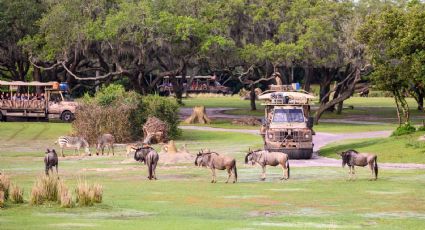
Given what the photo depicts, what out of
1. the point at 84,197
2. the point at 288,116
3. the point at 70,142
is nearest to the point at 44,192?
the point at 84,197

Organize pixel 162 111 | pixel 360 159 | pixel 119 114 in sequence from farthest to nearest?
pixel 162 111 < pixel 119 114 < pixel 360 159

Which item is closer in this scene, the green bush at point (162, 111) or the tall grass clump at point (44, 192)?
the tall grass clump at point (44, 192)

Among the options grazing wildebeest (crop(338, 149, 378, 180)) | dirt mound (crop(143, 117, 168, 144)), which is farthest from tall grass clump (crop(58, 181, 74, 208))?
dirt mound (crop(143, 117, 168, 144))

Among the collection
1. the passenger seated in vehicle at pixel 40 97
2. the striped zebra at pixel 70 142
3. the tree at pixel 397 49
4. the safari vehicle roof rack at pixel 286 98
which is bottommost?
the striped zebra at pixel 70 142

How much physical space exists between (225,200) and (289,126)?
17.1 meters

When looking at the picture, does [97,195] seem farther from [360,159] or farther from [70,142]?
[70,142]

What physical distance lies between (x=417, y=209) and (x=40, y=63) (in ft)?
215

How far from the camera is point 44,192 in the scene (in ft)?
82.8

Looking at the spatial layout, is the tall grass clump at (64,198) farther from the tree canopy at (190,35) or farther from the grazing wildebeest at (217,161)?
the tree canopy at (190,35)

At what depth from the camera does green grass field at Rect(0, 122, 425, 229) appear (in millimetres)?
21922

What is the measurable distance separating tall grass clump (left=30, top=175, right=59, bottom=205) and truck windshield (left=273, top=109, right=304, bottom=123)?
20.6m

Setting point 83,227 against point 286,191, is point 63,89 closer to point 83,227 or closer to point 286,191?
point 286,191

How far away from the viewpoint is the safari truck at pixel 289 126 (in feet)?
142

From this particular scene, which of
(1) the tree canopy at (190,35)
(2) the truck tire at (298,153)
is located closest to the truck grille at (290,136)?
(2) the truck tire at (298,153)
